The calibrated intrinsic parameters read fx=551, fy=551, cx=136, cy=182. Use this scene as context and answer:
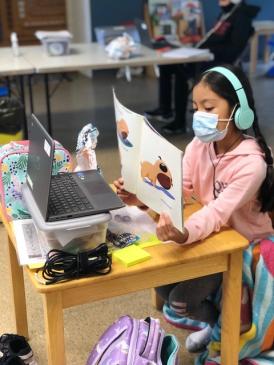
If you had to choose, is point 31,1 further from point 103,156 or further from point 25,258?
point 25,258

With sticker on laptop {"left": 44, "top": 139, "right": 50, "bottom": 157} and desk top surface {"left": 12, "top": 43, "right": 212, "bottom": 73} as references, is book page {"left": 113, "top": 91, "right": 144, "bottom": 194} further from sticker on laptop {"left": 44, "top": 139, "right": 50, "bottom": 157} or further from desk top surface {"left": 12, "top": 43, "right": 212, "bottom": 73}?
desk top surface {"left": 12, "top": 43, "right": 212, "bottom": 73}

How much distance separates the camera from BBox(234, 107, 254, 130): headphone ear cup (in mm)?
1606

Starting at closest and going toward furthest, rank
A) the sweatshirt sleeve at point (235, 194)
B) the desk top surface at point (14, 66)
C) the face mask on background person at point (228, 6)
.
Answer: the sweatshirt sleeve at point (235, 194), the desk top surface at point (14, 66), the face mask on background person at point (228, 6)

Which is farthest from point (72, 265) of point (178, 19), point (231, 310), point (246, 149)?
point (178, 19)

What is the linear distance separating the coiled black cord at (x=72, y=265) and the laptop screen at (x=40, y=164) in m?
0.11

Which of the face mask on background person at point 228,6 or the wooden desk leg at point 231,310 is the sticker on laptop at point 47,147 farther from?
the face mask on background person at point 228,6

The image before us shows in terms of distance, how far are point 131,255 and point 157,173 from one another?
0.22 m

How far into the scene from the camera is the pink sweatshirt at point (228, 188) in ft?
5.01

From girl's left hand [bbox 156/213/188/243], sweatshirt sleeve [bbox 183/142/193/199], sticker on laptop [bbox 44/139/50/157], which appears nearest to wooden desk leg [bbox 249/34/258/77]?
sweatshirt sleeve [bbox 183/142/193/199]

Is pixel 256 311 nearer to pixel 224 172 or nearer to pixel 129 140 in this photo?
pixel 224 172

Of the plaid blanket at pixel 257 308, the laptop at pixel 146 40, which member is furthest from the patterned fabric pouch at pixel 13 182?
the laptop at pixel 146 40

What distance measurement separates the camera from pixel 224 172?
5.50ft

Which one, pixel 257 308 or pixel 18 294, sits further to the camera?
pixel 18 294

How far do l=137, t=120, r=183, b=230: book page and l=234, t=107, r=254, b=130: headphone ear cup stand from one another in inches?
12.3
